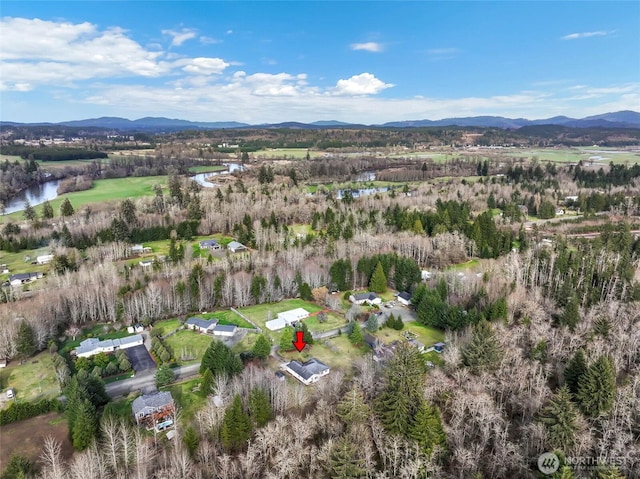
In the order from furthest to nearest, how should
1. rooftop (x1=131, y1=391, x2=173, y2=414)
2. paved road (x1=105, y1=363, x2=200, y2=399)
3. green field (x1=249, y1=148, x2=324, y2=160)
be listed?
green field (x1=249, y1=148, x2=324, y2=160) → paved road (x1=105, y1=363, x2=200, y2=399) → rooftop (x1=131, y1=391, x2=173, y2=414)

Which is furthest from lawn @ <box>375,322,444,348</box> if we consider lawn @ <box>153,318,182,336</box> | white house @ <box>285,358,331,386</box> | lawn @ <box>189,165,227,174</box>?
lawn @ <box>189,165,227,174</box>

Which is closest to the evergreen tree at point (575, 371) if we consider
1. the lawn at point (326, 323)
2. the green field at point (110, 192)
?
the lawn at point (326, 323)

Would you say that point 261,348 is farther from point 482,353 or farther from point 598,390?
point 598,390

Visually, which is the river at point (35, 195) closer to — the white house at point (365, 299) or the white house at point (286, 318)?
the white house at point (286, 318)

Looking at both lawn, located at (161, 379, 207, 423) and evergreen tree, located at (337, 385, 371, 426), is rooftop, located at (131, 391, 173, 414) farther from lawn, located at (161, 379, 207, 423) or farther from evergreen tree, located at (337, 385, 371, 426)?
evergreen tree, located at (337, 385, 371, 426)

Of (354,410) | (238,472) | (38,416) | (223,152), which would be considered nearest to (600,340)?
(354,410)

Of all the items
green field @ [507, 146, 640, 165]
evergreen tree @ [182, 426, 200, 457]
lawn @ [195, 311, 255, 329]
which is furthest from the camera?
green field @ [507, 146, 640, 165]

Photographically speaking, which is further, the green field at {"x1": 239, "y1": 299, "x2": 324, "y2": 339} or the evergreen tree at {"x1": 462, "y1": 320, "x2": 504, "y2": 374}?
the green field at {"x1": 239, "y1": 299, "x2": 324, "y2": 339}
